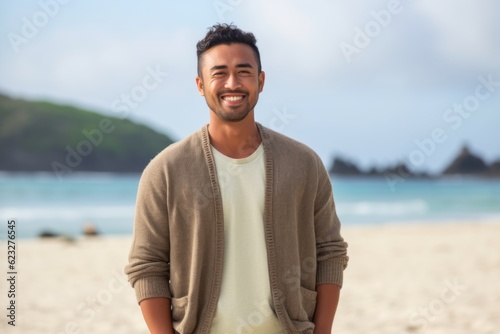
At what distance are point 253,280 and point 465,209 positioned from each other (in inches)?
1269

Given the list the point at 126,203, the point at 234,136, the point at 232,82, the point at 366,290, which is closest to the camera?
the point at 232,82

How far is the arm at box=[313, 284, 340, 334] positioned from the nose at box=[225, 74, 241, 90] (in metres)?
0.86

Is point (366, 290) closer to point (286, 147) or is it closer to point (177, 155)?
point (286, 147)

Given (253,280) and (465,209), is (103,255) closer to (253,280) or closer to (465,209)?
(253,280)

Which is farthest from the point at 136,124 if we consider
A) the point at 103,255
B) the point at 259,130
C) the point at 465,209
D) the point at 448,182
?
the point at 259,130

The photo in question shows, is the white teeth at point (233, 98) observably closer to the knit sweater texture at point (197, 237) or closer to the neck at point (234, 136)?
the neck at point (234, 136)

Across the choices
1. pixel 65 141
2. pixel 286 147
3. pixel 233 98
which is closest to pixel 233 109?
pixel 233 98

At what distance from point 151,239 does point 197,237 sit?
7.2 inches

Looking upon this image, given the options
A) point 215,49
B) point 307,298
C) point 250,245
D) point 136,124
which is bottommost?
point 307,298

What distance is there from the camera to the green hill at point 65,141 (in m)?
56.0

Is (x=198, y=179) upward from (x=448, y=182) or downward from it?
downward

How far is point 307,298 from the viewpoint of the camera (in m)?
2.74

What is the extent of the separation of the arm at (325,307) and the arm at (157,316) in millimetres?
574

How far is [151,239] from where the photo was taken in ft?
8.69
